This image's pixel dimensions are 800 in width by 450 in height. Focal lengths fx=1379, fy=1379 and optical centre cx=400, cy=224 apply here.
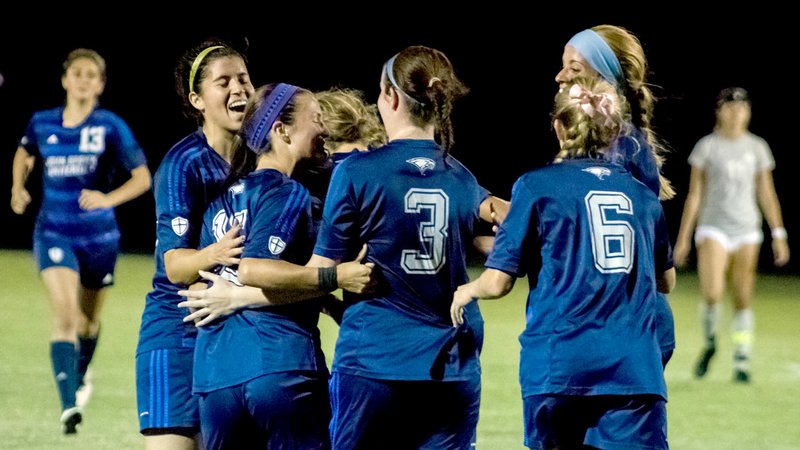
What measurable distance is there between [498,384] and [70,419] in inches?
122

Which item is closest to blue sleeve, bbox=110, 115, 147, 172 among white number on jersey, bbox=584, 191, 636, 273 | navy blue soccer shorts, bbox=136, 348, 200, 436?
navy blue soccer shorts, bbox=136, 348, 200, 436

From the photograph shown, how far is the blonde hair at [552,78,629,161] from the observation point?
4.24 m

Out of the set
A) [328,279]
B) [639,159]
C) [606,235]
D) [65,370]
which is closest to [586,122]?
[606,235]

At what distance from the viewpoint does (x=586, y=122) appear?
424 cm

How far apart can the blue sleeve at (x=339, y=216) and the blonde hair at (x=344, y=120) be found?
713 mm

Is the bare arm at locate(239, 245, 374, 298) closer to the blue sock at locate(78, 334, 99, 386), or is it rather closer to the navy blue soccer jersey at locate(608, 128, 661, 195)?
the navy blue soccer jersey at locate(608, 128, 661, 195)

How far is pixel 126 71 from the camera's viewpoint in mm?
21219

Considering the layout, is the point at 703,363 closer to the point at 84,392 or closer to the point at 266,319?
the point at 84,392

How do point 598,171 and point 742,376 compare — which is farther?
point 742,376

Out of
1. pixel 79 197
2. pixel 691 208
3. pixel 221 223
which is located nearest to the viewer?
pixel 221 223

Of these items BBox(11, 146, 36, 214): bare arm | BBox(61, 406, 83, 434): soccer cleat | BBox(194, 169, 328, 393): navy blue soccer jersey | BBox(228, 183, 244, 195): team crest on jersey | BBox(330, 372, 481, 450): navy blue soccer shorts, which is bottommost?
BBox(61, 406, 83, 434): soccer cleat

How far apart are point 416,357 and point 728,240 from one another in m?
6.82

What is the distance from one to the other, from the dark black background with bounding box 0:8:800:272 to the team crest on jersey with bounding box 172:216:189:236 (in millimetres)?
16115

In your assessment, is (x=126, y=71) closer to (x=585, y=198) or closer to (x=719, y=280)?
(x=719, y=280)
